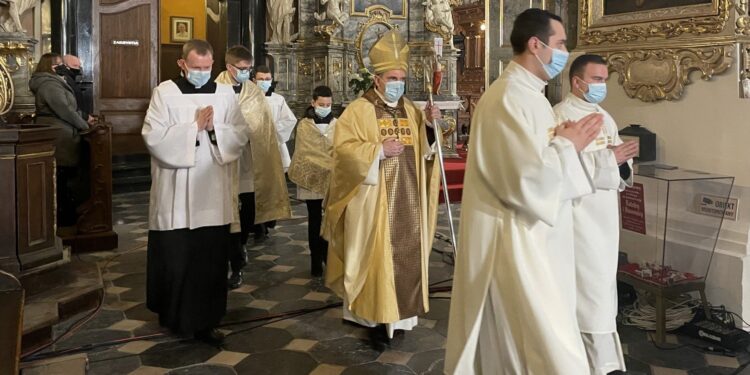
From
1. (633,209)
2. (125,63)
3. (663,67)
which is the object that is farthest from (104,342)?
(125,63)

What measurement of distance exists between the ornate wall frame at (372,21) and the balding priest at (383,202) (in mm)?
7448

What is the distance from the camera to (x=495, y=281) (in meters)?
2.61

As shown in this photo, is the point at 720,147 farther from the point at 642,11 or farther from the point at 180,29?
the point at 180,29

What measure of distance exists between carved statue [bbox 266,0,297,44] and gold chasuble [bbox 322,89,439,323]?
7.56 m

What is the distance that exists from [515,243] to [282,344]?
222cm

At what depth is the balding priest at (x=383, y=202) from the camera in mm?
4070

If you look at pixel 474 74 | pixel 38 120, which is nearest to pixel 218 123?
pixel 38 120

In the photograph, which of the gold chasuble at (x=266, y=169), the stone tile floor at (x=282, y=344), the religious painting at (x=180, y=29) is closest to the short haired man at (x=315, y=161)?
the gold chasuble at (x=266, y=169)

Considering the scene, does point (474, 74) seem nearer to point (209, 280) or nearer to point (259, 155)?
point (259, 155)

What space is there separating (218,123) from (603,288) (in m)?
2.48

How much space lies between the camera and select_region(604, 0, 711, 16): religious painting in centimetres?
467

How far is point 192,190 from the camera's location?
163 inches

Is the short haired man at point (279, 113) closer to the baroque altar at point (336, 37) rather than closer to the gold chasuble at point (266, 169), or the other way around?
the gold chasuble at point (266, 169)

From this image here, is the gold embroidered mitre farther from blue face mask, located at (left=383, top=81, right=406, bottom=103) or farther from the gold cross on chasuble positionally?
the gold cross on chasuble
